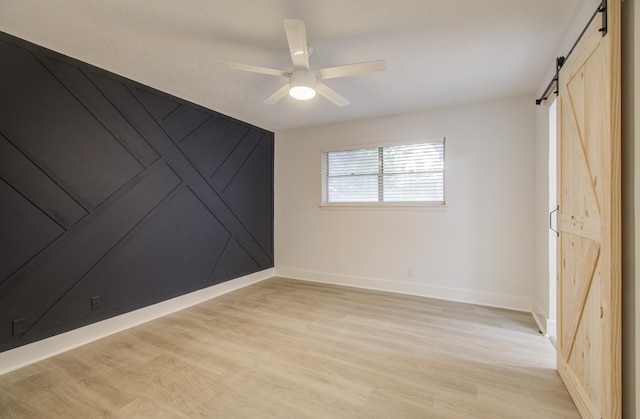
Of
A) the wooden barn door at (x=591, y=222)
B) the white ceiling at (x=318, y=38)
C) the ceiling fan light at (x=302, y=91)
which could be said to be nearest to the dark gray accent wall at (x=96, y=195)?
the white ceiling at (x=318, y=38)

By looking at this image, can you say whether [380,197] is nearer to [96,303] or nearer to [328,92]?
[328,92]

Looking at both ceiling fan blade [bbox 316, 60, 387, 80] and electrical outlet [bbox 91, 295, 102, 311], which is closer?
ceiling fan blade [bbox 316, 60, 387, 80]

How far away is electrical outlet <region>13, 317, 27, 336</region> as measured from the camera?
82.8 inches

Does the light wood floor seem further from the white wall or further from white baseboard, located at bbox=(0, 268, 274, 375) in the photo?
the white wall

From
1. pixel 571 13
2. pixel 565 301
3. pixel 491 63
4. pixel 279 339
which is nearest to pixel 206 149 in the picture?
pixel 279 339

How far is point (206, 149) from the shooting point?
146 inches

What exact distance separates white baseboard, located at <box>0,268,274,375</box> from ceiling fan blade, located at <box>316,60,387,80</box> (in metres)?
3.03

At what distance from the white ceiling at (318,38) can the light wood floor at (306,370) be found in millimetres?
2598

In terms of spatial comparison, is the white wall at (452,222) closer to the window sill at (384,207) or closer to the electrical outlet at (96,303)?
the window sill at (384,207)

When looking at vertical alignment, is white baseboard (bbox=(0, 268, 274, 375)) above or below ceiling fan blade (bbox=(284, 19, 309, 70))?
below

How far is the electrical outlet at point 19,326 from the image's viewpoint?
210 centimetres

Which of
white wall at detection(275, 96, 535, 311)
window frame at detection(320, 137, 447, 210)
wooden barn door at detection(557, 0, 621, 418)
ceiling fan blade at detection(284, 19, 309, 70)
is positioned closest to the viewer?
wooden barn door at detection(557, 0, 621, 418)

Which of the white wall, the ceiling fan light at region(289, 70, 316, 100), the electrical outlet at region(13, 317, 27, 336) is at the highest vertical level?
the ceiling fan light at region(289, 70, 316, 100)

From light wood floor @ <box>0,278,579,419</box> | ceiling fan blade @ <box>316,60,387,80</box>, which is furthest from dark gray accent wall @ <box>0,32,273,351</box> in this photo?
ceiling fan blade @ <box>316,60,387,80</box>
